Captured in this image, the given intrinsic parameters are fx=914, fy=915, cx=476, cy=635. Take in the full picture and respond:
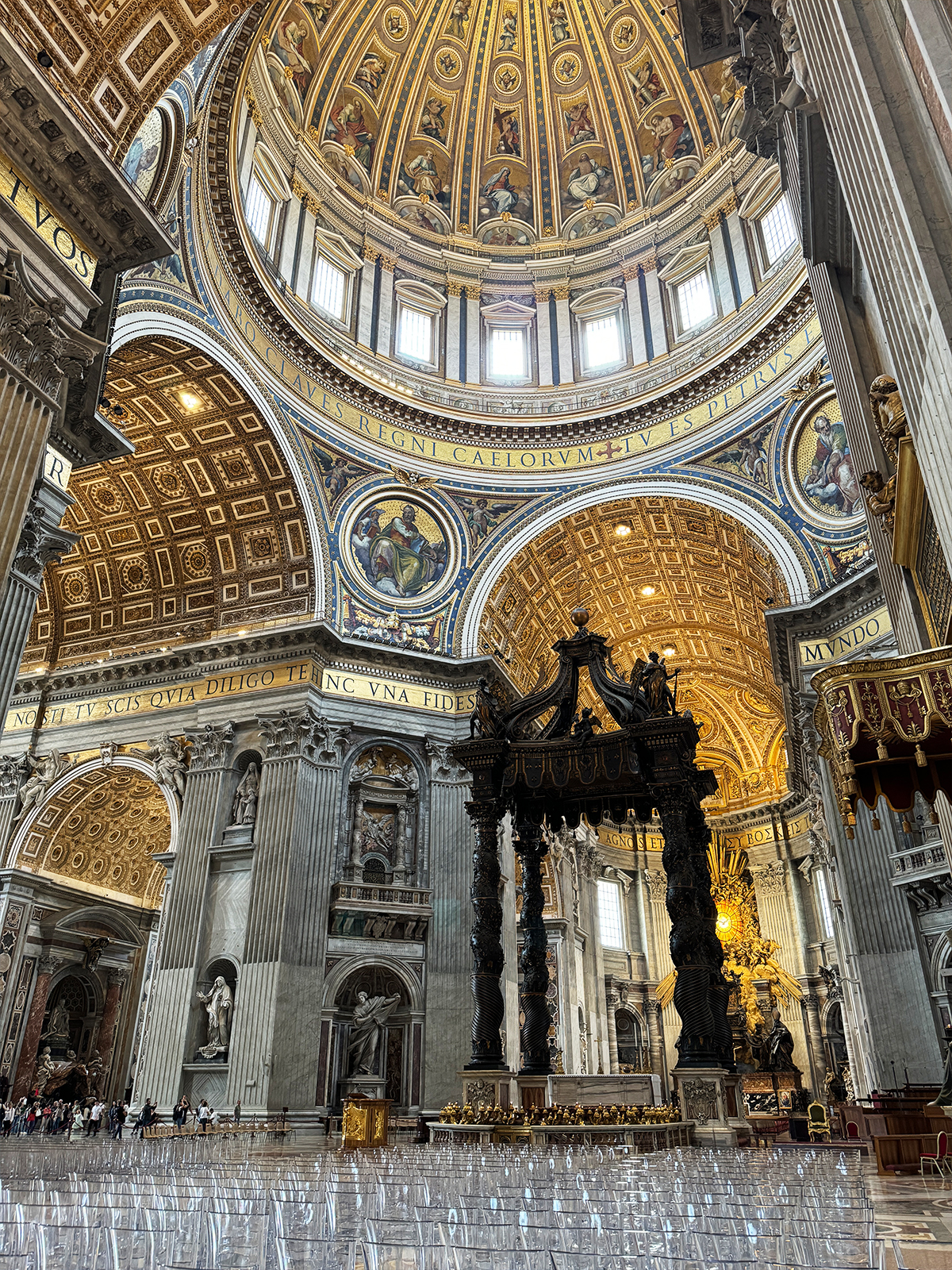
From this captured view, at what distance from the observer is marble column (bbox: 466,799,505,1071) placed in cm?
1262

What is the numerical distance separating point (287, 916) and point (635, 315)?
1795 cm

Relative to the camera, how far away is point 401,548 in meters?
22.4

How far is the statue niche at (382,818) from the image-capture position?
19.2m

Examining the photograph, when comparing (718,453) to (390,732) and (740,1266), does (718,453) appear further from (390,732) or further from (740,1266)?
(740,1266)

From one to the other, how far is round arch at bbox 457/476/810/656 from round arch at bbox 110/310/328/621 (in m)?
3.66

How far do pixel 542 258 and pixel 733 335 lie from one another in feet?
25.2

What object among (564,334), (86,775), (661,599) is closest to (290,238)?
(564,334)

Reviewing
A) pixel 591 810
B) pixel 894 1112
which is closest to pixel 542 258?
pixel 591 810

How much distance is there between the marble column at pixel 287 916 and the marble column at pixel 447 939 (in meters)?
2.22

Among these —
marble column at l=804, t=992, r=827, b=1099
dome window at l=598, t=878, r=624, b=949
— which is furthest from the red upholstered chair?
dome window at l=598, t=878, r=624, b=949

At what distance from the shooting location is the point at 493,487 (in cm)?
2309

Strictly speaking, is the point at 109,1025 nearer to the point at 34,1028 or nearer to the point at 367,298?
the point at 34,1028

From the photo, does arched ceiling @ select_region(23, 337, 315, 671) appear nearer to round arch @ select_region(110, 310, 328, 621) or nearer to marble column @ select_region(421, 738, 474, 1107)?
round arch @ select_region(110, 310, 328, 621)

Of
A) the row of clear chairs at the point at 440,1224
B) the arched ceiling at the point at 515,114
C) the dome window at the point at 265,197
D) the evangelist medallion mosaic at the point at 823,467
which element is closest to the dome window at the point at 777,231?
the arched ceiling at the point at 515,114
